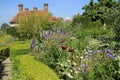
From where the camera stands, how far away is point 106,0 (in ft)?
161

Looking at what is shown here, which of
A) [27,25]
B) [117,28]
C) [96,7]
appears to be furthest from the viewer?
[96,7]

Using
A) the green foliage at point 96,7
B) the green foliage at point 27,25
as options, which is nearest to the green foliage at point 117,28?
the green foliage at point 27,25

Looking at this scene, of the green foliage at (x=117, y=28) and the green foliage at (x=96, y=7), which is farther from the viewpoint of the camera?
the green foliage at (x=96, y=7)

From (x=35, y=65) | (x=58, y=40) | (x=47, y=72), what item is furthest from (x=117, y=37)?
(x=47, y=72)

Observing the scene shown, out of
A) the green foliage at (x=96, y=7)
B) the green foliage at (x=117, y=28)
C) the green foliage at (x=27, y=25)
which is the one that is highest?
the green foliage at (x=96, y=7)

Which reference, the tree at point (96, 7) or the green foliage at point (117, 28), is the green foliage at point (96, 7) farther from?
the green foliage at point (117, 28)

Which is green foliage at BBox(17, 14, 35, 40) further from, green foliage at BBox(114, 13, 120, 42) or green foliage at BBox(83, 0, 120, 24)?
green foliage at BBox(114, 13, 120, 42)

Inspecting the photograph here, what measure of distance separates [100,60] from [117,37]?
3583mm

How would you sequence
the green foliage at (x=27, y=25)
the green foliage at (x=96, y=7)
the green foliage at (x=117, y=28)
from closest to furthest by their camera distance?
the green foliage at (x=117, y=28) < the green foliage at (x=27, y=25) < the green foliage at (x=96, y=7)

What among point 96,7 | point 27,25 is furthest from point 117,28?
point 96,7

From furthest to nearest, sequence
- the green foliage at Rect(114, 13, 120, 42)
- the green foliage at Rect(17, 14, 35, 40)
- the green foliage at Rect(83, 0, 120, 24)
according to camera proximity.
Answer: the green foliage at Rect(83, 0, 120, 24)
the green foliage at Rect(17, 14, 35, 40)
the green foliage at Rect(114, 13, 120, 42)

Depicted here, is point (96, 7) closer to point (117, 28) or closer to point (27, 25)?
point (27, 25)

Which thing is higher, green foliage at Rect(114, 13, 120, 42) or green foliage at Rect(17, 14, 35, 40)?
green foliage at Rect(17, 14, 35, 40)

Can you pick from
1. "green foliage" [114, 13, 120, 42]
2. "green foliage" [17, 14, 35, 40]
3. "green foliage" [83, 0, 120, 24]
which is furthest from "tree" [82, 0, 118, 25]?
"green foliage" [114, 13, 120, 42]
